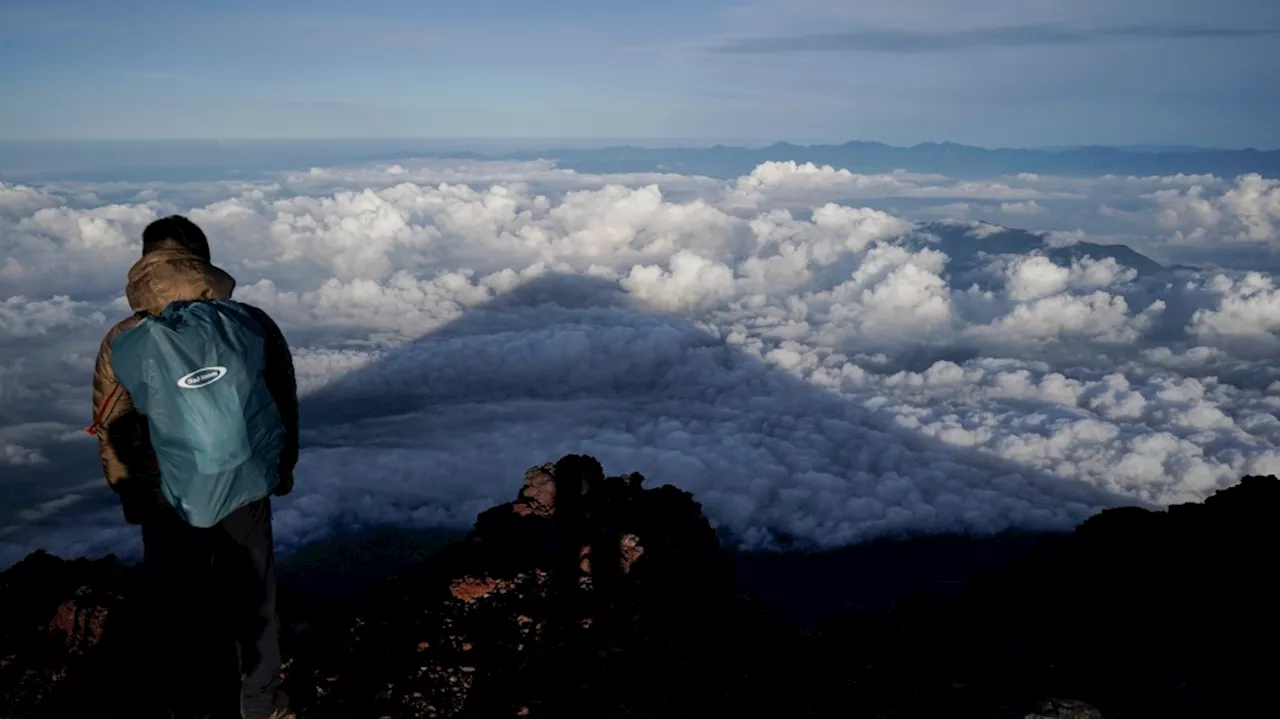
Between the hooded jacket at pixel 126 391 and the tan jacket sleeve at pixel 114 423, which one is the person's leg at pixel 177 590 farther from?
the tan jacket sleeve at pixel 114 423

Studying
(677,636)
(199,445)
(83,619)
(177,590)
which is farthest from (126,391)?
(677,636)

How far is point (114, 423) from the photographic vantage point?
5059 mm

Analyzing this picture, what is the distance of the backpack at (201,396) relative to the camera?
4.63 meters

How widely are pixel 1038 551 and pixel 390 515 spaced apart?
154m

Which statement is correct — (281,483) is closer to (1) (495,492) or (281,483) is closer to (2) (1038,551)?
(2) (1038,551)

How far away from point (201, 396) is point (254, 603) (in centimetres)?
187

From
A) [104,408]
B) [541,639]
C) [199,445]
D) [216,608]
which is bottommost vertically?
[541,639]

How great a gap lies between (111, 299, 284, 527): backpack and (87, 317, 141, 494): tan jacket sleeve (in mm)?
176

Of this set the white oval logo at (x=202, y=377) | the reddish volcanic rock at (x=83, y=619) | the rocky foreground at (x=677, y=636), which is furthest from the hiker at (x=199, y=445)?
the reddish volcanic rock at (x=83, y=619)

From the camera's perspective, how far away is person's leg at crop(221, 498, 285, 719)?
5348 mm

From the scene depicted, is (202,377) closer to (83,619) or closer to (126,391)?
(126,391)

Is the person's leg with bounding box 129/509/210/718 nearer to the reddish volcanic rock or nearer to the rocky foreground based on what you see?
the rocky foreground

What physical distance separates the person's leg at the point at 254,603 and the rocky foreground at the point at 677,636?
27 centimetres

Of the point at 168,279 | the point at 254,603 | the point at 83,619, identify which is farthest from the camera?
the point at 83,619
